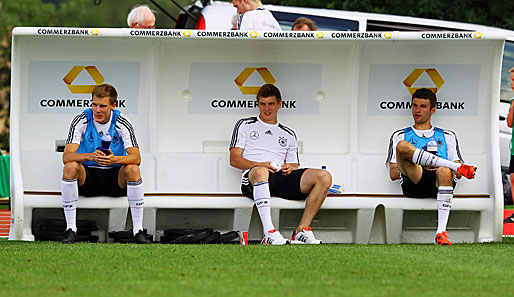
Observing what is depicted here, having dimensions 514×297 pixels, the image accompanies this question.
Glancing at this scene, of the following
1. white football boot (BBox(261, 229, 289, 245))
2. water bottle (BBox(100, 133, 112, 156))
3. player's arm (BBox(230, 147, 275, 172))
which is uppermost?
water bottle (BBox(100, 133, 112, 156))

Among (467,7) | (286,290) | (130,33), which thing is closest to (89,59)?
(130,33)

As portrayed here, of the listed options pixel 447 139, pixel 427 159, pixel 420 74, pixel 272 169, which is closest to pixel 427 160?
pixel 427 159

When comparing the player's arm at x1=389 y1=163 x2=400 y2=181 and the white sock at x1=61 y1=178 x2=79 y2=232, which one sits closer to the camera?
the white sock at x1=61 y1=178 x2=79 y2=232

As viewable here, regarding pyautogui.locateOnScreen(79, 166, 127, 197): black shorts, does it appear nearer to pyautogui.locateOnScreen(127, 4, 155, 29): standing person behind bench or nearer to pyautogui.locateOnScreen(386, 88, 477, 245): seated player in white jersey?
pyautogui.locateOnScreen(127, 4, 155, 29): standing person behind bench

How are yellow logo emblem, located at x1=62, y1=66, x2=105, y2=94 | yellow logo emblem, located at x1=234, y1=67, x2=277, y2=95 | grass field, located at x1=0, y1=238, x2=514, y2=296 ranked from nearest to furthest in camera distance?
grass field, located at x1=0, y1=238, x2=514, y2=296 < yellow logo emblem, located at x1=62, y1=66, x2=105, y2=94 < yellow logo emblem, located at x1=234, y1=67, x2=277, y2=95

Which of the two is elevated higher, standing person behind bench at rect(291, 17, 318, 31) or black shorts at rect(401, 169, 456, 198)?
standing person behind bench at rect(291, 17, 318, 31)

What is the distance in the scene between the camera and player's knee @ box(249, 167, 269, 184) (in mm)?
8648

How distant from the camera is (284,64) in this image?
950 cm

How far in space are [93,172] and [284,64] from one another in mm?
2121

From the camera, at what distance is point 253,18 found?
9.16 metres

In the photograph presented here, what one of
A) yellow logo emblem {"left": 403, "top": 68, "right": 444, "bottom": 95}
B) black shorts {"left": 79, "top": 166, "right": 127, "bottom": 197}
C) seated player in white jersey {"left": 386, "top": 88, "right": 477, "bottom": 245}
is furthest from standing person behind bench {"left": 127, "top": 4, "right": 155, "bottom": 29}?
seated player in white jersey {"left": 386, "top": 88, "right": 477, "bottom": 245}

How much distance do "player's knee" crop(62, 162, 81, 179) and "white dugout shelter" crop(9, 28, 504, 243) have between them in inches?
13.3

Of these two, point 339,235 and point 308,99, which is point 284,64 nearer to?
point 308,99

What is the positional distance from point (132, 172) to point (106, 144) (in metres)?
0.34
